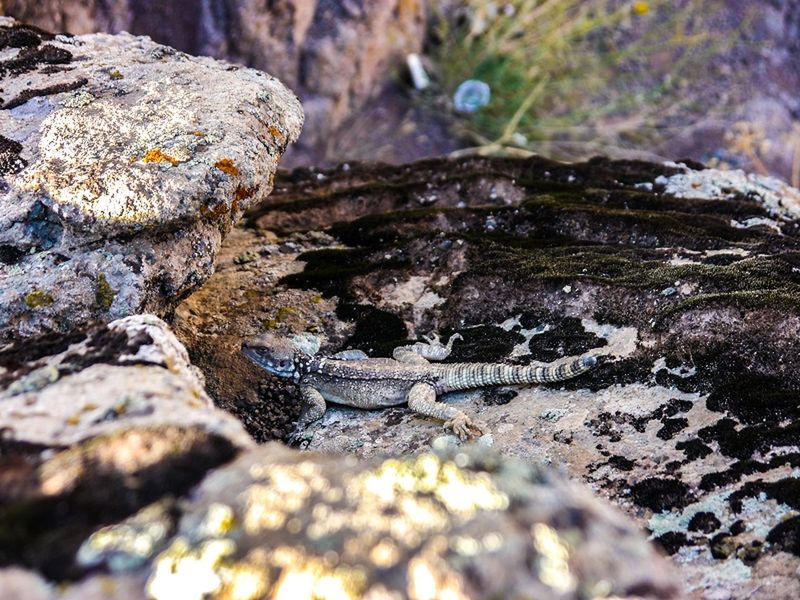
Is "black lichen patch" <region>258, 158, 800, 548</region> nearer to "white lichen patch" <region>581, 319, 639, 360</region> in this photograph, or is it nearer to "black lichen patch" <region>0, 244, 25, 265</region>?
"white lichen patch" <region>581, 319, 639, 360</region>

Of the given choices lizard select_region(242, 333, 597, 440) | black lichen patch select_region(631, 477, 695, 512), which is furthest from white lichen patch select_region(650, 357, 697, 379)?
black lichen patch select_region(631, 477, 695, 512)

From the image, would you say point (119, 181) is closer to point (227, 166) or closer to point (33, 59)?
point (227, 166)

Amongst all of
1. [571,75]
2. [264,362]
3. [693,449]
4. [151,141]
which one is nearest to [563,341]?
[693,449]

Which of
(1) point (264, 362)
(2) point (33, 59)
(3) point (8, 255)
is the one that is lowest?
(1) point (264, 362)

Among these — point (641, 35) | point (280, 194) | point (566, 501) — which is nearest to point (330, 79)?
point (280, 194)

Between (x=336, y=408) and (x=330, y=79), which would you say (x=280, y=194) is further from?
(x=330, y=79)

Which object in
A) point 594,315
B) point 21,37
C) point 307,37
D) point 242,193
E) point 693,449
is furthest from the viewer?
point 307,37

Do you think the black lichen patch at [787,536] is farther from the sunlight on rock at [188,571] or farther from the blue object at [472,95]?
the blue object at [472,95]
